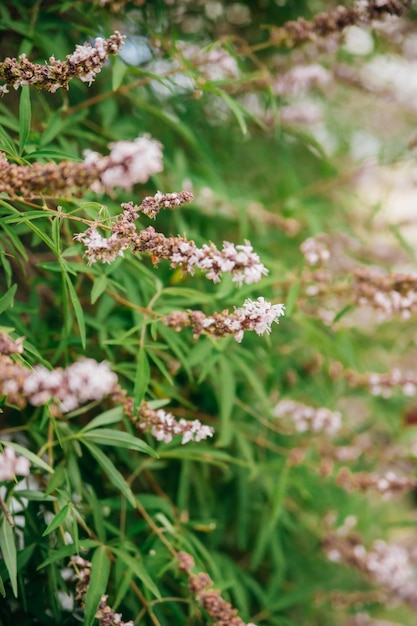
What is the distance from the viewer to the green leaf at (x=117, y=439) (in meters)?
1.54

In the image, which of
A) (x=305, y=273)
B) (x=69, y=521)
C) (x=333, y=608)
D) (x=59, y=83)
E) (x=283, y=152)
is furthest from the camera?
(x=283, y=152)

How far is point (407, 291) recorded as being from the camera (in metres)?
1.94

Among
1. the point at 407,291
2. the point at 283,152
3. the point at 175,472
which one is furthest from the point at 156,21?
the point at 175,472

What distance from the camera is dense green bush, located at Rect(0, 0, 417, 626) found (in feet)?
4.73

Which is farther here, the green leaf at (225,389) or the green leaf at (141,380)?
the green leaf at (225,389)

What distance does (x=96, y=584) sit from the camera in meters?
1.54

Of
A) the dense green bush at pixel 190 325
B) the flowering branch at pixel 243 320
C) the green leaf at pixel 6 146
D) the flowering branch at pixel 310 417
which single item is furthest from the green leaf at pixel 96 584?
the green leaf at pixel 6 146

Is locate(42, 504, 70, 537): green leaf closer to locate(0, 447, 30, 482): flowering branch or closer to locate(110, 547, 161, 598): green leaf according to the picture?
locate(110, 547, 161, 598): green leaf

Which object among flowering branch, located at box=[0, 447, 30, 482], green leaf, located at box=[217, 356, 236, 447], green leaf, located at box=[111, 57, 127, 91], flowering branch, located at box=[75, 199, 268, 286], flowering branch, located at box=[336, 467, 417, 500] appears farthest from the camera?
flowering branch, located at box=[336, 467, 417, 500]

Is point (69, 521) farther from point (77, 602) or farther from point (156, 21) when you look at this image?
point (156, 21)

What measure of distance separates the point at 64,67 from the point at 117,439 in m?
1.04

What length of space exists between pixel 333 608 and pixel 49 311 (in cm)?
229

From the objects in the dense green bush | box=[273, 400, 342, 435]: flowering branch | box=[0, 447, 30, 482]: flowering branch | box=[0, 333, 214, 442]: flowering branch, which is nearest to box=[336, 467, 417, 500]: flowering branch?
the dense green bush

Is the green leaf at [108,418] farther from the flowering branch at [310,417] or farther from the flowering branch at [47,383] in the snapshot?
the flowering branch at [310,417]
